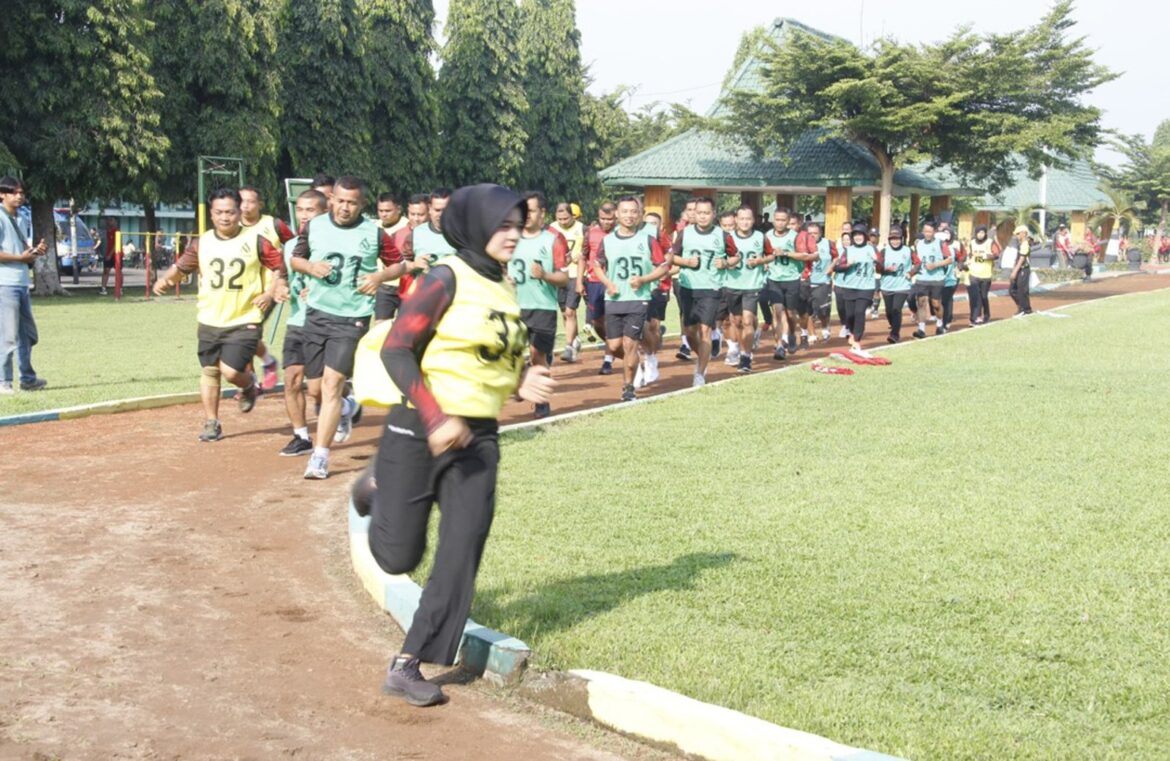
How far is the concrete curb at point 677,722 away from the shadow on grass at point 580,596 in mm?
555

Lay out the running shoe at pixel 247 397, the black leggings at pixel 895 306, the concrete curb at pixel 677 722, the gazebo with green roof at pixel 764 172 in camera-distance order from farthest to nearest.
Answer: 1. the gazebo with green roof at pixel 764 172
2. the black leggings at pixel 895 306
3. the running shoe at pixel 247 397
4. the concrete curb at pixel 677 722

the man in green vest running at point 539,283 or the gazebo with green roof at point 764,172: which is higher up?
the gazebo with green roof at point 764,172

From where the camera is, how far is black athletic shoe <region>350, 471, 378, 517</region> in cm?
517

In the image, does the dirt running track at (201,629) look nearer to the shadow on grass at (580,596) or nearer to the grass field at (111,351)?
the shadow on grass at (580,596)

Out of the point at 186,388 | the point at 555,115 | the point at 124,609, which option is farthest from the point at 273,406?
the point at 555,115

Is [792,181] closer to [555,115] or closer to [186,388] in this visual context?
[555,115]

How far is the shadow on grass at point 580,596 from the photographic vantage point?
5684 mm

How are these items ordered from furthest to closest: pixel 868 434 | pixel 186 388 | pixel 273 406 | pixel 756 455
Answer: pixel 186 388 < pixel 273 406 < pixel 868 434 < pixel 756 455

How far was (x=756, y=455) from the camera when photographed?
31.9ft

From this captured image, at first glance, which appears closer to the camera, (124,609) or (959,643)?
(959,643)

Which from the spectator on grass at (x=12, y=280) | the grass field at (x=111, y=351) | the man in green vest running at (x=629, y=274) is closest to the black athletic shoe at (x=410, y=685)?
the grass field at (x=111, y=351)

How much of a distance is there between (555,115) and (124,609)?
1984 inches

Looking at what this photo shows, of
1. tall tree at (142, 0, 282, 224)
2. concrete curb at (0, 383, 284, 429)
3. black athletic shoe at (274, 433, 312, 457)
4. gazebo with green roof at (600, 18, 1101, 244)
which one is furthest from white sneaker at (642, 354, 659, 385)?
gazebo with green roof at (600, 18, 1101, 244)

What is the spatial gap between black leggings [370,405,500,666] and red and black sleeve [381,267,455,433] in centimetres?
17
